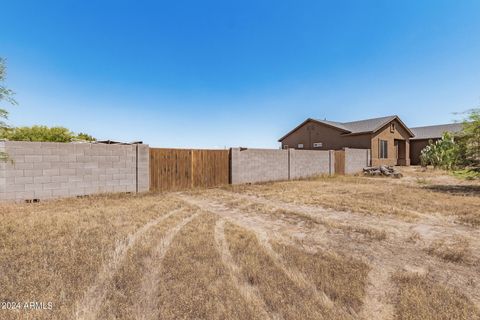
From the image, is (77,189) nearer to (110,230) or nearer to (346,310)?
(110,230)

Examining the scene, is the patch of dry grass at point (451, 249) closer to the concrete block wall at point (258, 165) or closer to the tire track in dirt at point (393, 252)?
the tire track in dirt at point (393, 252)

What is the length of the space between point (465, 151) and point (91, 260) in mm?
16133

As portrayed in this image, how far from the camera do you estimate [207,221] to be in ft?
20.5

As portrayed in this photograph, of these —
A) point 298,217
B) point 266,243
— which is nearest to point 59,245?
point 266,243

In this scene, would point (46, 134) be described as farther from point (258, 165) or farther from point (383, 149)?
point (383, 149)

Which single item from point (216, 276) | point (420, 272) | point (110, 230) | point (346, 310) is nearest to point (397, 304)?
point (346, 310)

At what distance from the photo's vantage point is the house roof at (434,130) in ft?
96.5

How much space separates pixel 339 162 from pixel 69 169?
19.3 metres

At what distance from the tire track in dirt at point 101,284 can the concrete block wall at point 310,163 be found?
13.4 meters

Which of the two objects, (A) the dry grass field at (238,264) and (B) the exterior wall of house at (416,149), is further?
(B) the exterior wall of house at (416,149)

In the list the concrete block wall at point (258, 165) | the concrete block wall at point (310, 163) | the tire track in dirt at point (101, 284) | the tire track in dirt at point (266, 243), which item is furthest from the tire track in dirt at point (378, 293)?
the concrete block wall at point (310, 163)

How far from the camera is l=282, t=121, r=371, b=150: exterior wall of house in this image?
81.7 feet

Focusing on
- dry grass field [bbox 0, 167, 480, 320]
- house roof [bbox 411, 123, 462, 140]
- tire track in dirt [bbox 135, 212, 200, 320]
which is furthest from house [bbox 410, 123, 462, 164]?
tire track in dirt [bbox 135, 212, 200, 320]

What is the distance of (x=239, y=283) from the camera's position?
3.21 meters
